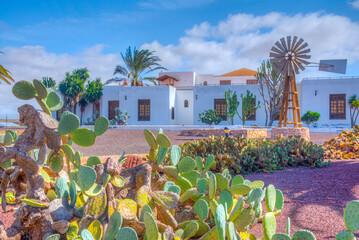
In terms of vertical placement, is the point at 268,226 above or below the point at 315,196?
above

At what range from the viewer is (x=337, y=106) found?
22234 millimetres

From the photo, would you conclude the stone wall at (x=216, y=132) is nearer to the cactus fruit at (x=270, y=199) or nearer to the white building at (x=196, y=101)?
the white building at (x=196, y=101)

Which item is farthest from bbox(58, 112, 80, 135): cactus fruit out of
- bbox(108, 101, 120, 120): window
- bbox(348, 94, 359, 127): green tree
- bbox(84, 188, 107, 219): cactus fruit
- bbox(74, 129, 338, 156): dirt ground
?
bbox(108, 101, 120, 120): window

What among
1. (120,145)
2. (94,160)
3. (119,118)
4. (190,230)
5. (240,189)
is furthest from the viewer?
(119,118)

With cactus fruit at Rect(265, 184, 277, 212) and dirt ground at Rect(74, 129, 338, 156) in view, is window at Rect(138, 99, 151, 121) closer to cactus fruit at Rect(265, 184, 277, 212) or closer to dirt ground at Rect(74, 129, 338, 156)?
dirt ground at Rect(74, 129, 338, 156)

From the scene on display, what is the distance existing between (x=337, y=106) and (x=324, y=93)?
1.45 meters

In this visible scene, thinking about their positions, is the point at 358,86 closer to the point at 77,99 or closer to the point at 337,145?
the point at 337,145

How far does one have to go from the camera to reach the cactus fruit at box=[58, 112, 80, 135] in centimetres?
161

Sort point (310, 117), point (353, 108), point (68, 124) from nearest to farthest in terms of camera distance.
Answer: point (68, 124), point (310, 117), point (353, 108)

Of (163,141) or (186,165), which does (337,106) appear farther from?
(163,141)

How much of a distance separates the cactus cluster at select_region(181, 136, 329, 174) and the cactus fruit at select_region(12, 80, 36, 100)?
307cm

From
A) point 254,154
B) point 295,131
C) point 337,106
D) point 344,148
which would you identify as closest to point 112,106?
point 295,131

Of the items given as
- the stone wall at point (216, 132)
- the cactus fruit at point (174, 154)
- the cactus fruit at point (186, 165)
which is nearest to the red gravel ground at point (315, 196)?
the cactus fruit at point (186, 165)

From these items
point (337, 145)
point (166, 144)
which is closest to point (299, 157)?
point (337, 145)
